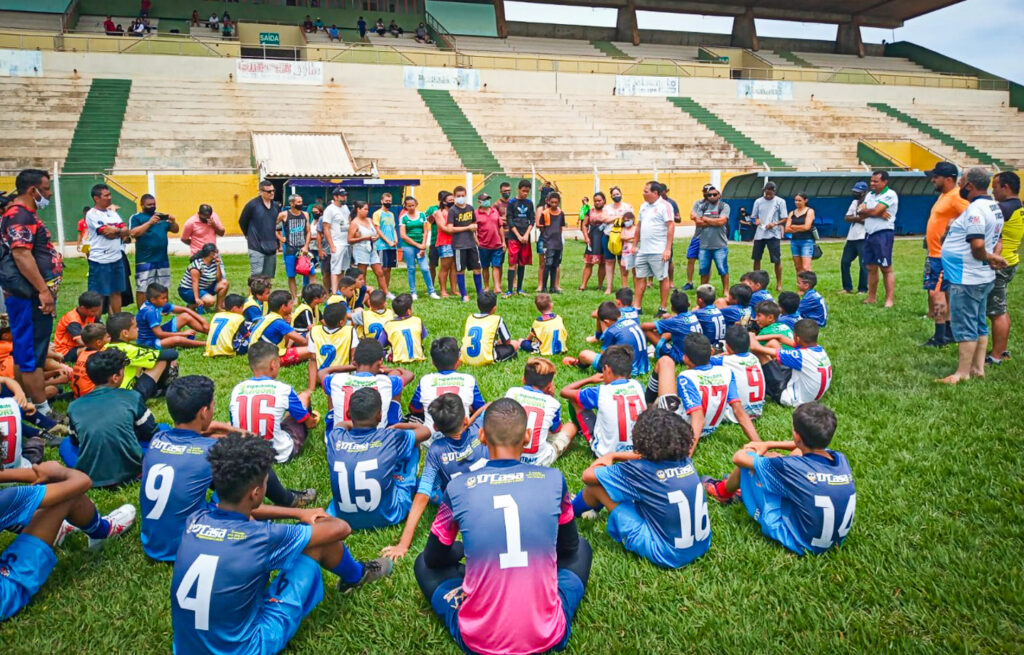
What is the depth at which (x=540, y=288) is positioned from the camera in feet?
41.5

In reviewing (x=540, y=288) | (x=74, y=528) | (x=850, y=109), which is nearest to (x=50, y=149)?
(x=540, y=288)

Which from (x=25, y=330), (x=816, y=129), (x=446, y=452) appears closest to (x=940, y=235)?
(x=446, y=452)

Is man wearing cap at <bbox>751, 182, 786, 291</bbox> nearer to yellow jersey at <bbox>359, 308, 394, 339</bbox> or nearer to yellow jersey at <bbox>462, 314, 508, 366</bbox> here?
yellow jersey at <bbox>462, 314, 508, 366</bbox>

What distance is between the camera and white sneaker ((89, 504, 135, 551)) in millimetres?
4051

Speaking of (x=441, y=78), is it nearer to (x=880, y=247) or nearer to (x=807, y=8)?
(x=880, y=247)

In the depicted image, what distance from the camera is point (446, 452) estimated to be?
4.18 meters

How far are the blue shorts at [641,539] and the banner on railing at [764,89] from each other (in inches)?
1416

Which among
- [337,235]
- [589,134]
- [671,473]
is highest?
[589,134]

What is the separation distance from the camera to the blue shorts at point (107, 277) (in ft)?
29.1

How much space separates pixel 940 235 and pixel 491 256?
22.5 ft

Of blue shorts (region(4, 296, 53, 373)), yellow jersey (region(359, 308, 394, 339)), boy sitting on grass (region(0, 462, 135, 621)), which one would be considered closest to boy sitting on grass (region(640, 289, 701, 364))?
yellow jersey (region(359, 308, 394, 339))

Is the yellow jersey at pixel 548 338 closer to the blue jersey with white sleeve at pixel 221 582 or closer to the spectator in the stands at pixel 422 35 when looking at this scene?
the blue jersey with white sleeve at pixel 221 582

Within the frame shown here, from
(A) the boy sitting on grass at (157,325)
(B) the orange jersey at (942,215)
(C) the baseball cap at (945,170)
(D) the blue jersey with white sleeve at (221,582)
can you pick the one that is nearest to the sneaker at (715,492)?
(D) the blue jersey with white sleeve at (221,582)

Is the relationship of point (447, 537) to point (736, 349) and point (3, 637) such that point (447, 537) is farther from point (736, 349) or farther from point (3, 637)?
point (736, 349)
